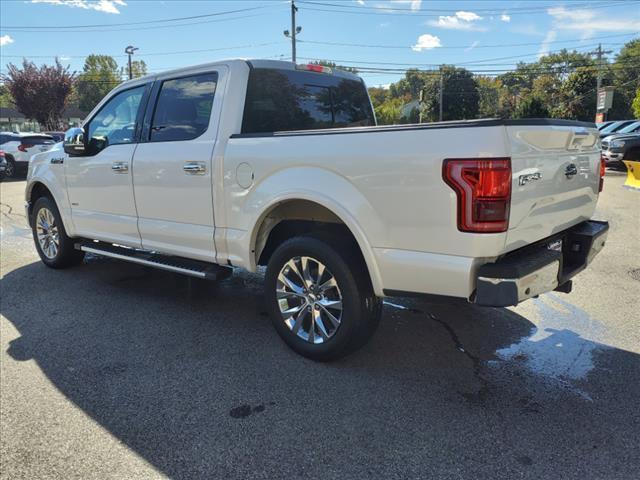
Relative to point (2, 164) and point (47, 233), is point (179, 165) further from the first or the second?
point (2, 164)

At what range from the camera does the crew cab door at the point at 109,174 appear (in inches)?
185

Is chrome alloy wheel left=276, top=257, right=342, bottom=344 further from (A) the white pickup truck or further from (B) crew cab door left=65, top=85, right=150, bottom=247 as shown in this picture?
(B) crew cab door left=65, top=85, right=150, bottom=247

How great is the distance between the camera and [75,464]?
257 cm

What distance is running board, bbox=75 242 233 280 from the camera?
415cm

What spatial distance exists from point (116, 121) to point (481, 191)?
3.85m

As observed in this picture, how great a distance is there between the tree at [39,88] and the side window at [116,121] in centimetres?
3982

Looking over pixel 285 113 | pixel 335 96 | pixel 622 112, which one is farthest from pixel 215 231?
pixel 622 112

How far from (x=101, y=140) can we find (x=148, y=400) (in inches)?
116

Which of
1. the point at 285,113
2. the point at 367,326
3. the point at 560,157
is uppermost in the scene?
the point at 285,113

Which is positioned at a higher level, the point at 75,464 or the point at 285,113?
the point at 285,113

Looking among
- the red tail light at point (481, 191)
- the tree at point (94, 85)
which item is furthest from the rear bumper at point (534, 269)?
the tree at point (94, 85)

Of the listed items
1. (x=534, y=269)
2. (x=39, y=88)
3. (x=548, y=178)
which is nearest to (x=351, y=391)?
(x=534, y=269)

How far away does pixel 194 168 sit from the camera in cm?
398

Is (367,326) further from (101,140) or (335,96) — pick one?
(101,140)
